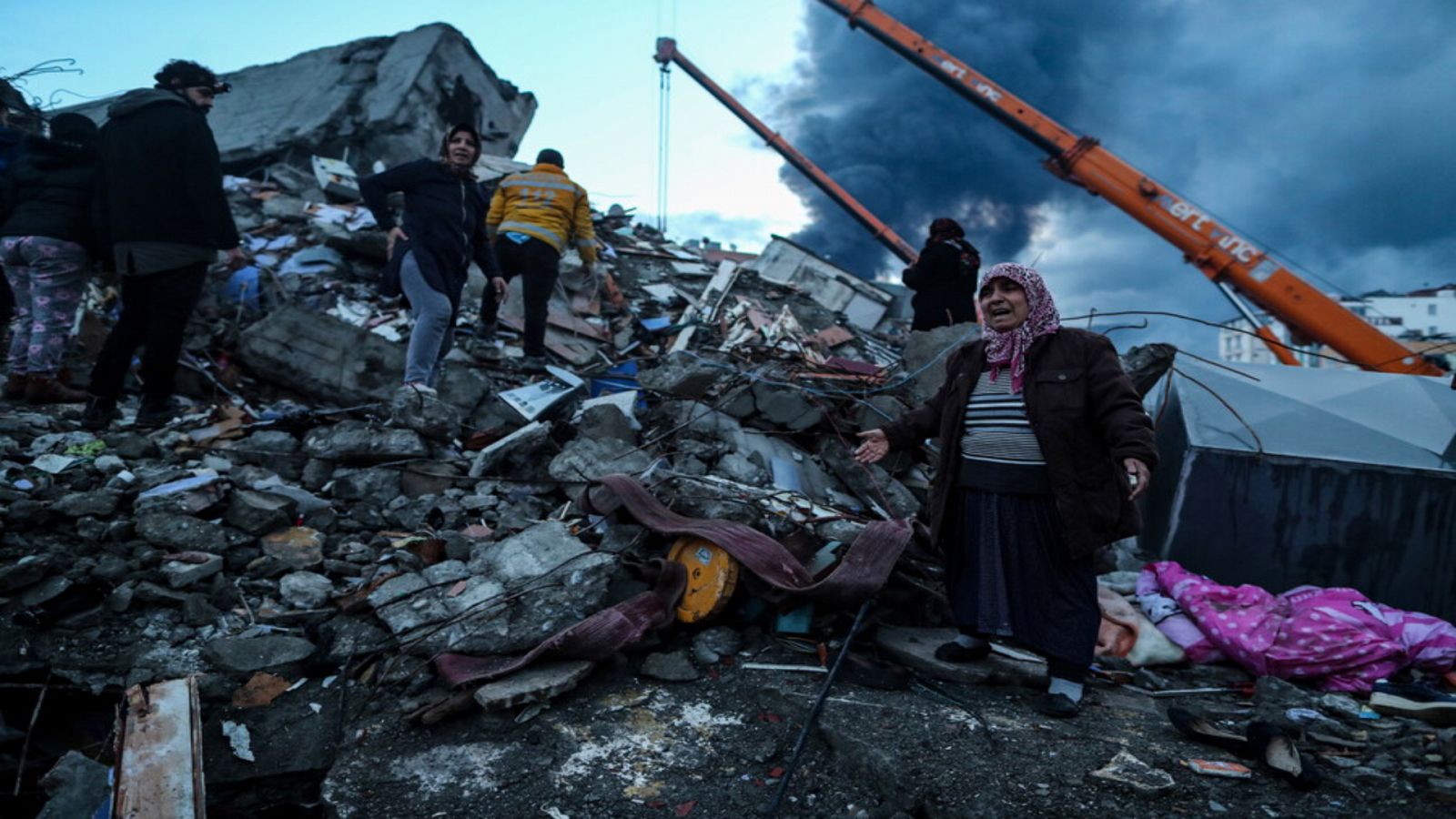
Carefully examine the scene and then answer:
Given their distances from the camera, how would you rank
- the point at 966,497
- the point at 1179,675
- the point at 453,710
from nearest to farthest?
the point at 453,710 → the point at 966,497 → the point at 1179,675

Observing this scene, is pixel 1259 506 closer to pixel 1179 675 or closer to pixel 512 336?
pixel 1179 675

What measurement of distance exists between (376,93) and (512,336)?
7.23m

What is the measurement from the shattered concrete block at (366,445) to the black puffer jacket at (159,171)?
1252 millimetres

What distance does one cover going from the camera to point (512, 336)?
6.67 metres

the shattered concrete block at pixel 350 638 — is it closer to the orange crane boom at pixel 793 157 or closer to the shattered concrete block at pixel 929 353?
the shattered concrete block at pixel 929 353

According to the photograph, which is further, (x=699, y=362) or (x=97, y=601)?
(x=699, y=362)

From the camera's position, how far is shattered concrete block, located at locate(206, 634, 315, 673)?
2.56 m

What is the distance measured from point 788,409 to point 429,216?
2430 millimetres

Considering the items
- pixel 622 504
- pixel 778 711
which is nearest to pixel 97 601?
pixel 622 504

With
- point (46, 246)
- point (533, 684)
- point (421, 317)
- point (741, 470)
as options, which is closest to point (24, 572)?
point (533, 684)

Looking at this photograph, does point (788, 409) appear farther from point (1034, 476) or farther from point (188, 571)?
point (188, 571)

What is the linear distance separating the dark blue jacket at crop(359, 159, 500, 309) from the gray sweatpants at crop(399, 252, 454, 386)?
0.05 metres

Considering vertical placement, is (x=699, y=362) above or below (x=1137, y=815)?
above

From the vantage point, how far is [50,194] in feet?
13.6
